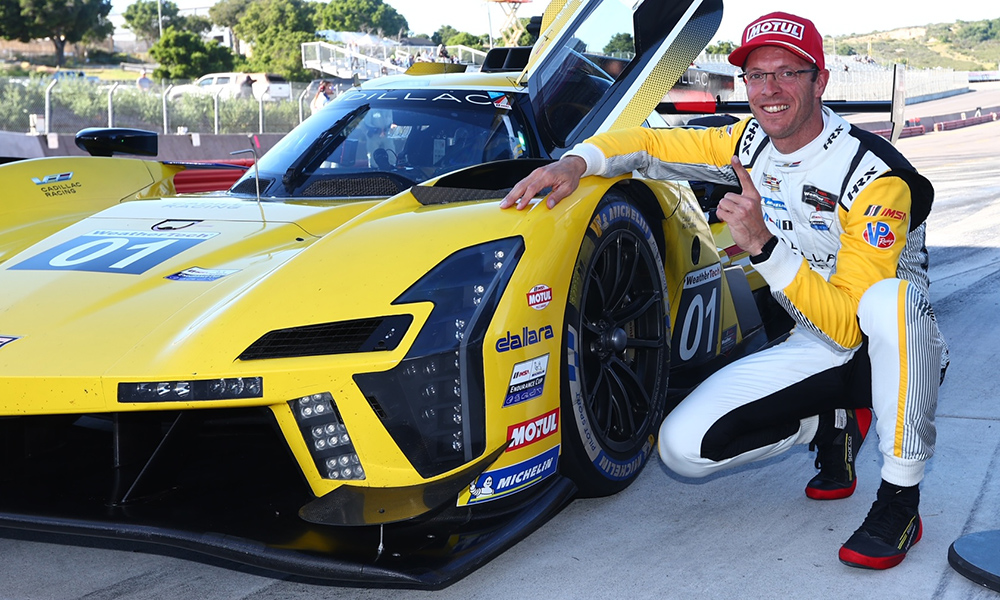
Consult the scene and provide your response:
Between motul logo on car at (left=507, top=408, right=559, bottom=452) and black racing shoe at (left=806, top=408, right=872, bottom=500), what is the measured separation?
1.05 m

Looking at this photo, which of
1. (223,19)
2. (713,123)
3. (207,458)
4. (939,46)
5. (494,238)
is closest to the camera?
(494,238)

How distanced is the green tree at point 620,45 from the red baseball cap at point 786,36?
856mm

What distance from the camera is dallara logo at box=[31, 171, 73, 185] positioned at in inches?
165

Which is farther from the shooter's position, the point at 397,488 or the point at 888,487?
the point at 888,487

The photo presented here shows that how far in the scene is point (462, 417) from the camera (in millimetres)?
2502

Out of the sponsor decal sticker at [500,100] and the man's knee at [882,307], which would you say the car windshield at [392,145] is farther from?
the man's knee at [882,307]

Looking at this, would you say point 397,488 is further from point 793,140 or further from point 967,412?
point 967,412

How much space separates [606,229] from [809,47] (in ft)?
2.68

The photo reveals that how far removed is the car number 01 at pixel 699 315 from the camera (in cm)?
378

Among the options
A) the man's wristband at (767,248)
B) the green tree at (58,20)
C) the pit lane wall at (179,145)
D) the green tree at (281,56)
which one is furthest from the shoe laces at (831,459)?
the green tree at (58,20)

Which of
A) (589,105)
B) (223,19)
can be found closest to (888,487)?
(589,105)

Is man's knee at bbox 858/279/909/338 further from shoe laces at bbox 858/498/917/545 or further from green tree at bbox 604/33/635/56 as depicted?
green tree at bbox 604/33/635/56

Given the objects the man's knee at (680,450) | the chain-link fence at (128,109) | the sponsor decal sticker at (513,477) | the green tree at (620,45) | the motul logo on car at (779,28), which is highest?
the motul logo on car at (779,28)

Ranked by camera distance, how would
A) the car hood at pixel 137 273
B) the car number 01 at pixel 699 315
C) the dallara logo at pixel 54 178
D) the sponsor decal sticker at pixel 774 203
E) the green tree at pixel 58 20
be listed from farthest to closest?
1. the green tree at pixel 58 20
2. the dallara logo at pixel 54 178
3. the car number 01 at pixel 699 315
4. the sponsor decal sticker at pixel 774 203
5. the car hood at pixel 137 273
